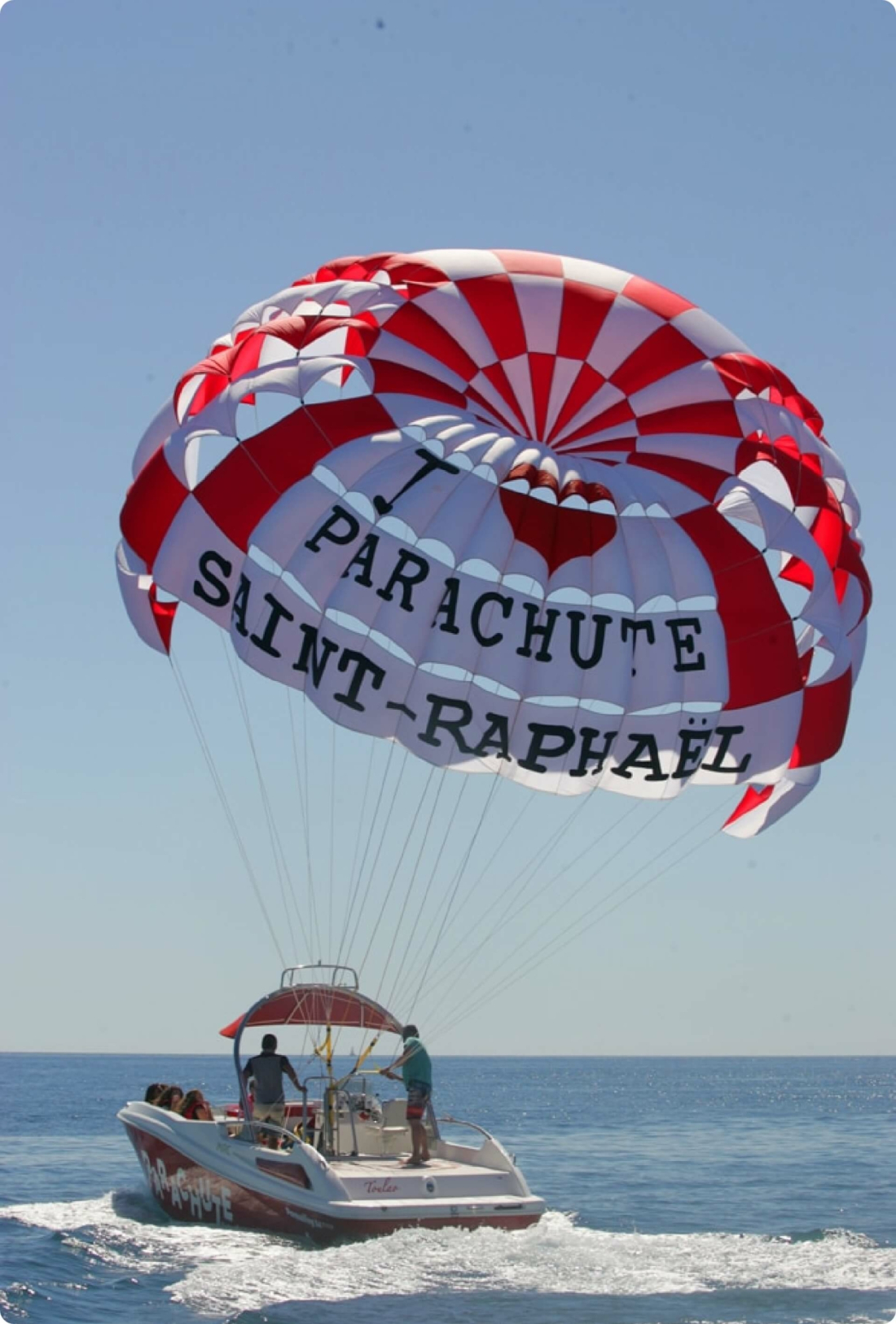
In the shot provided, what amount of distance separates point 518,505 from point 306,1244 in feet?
18.8

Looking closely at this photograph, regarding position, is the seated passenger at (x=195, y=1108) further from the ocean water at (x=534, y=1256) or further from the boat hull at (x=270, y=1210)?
the ocean water at (x=534, y=1256)

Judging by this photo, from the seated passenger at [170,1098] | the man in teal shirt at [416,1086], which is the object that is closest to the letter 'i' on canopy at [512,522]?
the man in teal shirt at [416,1086]

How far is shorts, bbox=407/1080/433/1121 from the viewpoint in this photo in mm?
12609

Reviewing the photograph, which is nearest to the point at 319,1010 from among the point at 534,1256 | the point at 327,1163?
the point at 327,1163

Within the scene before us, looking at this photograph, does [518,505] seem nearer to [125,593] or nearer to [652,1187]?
[125,593]

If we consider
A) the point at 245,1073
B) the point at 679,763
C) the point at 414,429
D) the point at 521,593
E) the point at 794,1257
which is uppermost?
the point at 414,429

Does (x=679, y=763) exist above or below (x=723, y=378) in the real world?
below

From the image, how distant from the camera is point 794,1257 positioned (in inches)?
504

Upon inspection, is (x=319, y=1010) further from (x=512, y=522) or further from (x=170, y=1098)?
(x=512, y=522)

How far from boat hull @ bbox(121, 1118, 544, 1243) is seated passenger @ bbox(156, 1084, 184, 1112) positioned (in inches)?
15.0

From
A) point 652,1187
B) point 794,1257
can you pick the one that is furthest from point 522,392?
point 652,1187

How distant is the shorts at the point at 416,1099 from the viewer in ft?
41.4

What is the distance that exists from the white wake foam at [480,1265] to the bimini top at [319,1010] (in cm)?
Answer: 186

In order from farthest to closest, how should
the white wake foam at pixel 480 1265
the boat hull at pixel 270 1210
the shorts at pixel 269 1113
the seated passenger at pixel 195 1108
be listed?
the seated passenger at pixel 195 1108
the shorts at pixel 269 1113
the boat hull at pixel 270 1210
the white wake foam at pixel 480 1265
